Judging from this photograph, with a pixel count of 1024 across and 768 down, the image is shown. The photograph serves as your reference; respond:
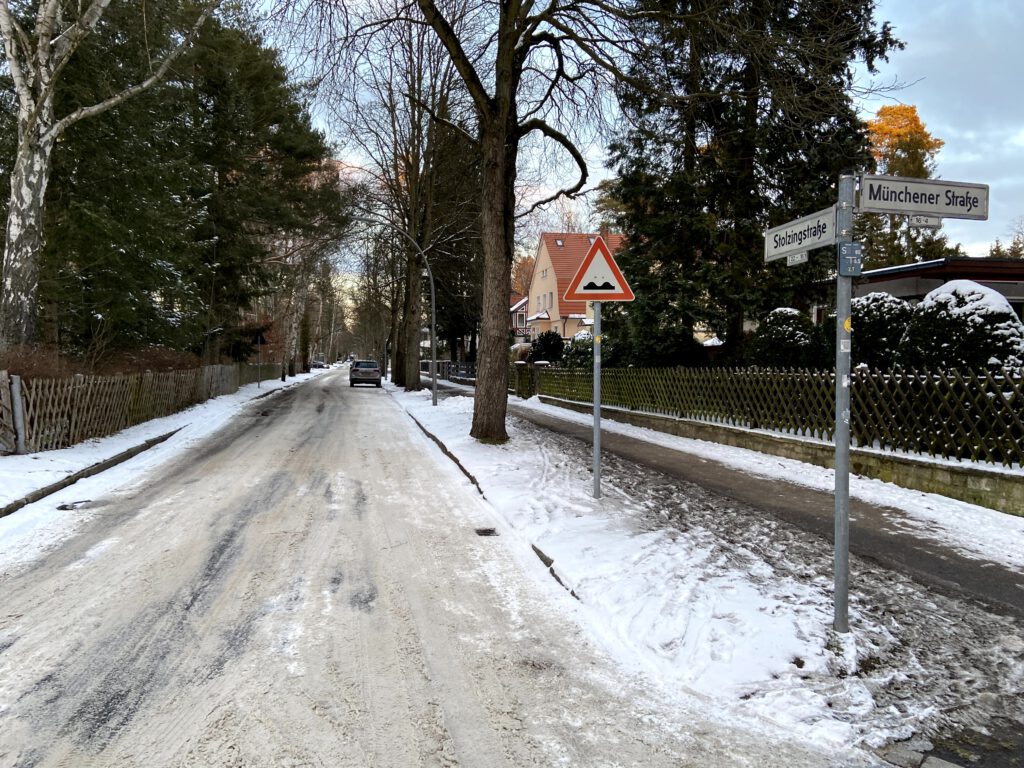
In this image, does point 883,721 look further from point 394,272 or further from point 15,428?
point 394,272

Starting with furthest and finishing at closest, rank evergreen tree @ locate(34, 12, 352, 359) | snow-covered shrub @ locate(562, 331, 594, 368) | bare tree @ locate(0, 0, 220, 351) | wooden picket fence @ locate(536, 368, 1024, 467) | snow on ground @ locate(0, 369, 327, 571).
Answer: snow-covered shrub @ locate(562, 331, 594, 368) → evergreen tree @ locate(34, 12, 352, 359) → bare tree @ locate(0, 0, 220, 351) → wooden picket fence @ locate(536, 368, 1024, 467) → snow on ground @ locate(0, 369, 327, 571)

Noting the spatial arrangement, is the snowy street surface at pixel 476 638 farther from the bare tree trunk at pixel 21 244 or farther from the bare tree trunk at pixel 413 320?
the bare tree trunk at pixel 413 320

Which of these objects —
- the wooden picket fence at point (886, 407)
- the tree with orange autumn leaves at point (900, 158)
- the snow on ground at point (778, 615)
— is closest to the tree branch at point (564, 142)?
the wooden picket fence at point (886, 407)

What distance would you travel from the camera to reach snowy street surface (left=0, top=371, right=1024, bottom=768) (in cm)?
286

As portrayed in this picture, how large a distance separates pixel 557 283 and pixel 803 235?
4628 centimetres

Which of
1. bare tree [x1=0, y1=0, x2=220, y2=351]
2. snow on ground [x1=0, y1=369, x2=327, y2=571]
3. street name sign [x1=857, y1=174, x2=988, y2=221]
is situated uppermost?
bare tree [x1=0, y1=0, x2=220, y2=351]

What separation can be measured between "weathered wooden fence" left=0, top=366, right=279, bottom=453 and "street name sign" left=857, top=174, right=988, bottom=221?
433 inches

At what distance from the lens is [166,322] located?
19250 millimetres

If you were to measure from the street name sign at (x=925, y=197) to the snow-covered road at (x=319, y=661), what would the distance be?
291 centimetres

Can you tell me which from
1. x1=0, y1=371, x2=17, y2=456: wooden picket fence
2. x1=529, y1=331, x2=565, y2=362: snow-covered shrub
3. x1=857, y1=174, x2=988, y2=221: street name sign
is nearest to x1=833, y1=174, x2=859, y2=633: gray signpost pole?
x1=857, y1=174, x2=988, y2=221: street name sign

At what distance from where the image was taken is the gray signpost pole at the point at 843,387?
3.66 meters

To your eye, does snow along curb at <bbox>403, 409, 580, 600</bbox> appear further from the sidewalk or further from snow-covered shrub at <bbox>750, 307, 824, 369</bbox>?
snow-covered shrub at <bbox>750, 307, 824, 369</bbox>

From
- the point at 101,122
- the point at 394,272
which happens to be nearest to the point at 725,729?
the point at 101,122

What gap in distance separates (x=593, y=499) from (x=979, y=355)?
5276 mm
